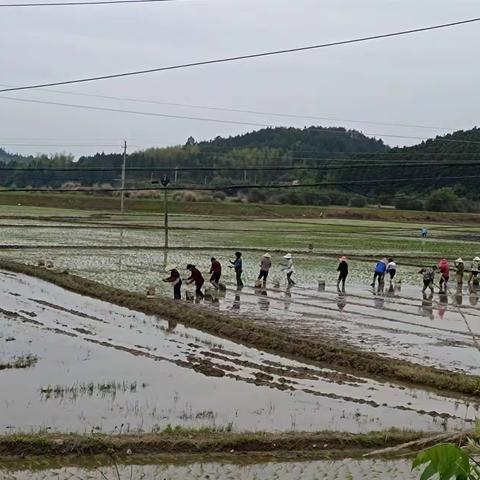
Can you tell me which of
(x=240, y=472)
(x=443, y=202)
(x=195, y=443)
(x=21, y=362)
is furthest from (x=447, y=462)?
(x=443, y=202)

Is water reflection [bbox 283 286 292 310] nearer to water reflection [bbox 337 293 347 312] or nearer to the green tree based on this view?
water reflection [bbox 337 293 347 312]

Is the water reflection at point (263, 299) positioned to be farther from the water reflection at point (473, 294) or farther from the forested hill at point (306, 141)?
the forested hill at point (306, 141)

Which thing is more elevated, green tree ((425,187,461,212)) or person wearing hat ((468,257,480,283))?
green tree ((425,187,461,212))

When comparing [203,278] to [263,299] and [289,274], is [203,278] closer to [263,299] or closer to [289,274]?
[263,299]

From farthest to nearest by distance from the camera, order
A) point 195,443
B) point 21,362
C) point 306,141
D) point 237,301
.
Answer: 1. point 306,141
2. point 237,301
3. point 21,362
4. point 195,443

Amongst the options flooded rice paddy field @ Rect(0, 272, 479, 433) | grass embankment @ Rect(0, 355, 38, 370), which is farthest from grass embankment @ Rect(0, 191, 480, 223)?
grass embankment @ Rect(0, 355, 38, 370)

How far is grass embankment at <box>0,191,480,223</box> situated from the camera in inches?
3098

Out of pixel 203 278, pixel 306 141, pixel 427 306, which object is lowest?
pixel 427 306

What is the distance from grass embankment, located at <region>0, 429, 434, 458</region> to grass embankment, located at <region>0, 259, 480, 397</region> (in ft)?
7.81

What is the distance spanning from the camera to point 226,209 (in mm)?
79500

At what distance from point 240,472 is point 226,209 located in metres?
70.8

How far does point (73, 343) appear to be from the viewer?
16.3 meters

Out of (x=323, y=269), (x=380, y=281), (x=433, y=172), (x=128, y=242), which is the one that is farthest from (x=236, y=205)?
(x=380, y=281)

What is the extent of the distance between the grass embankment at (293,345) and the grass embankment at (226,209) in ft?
181
